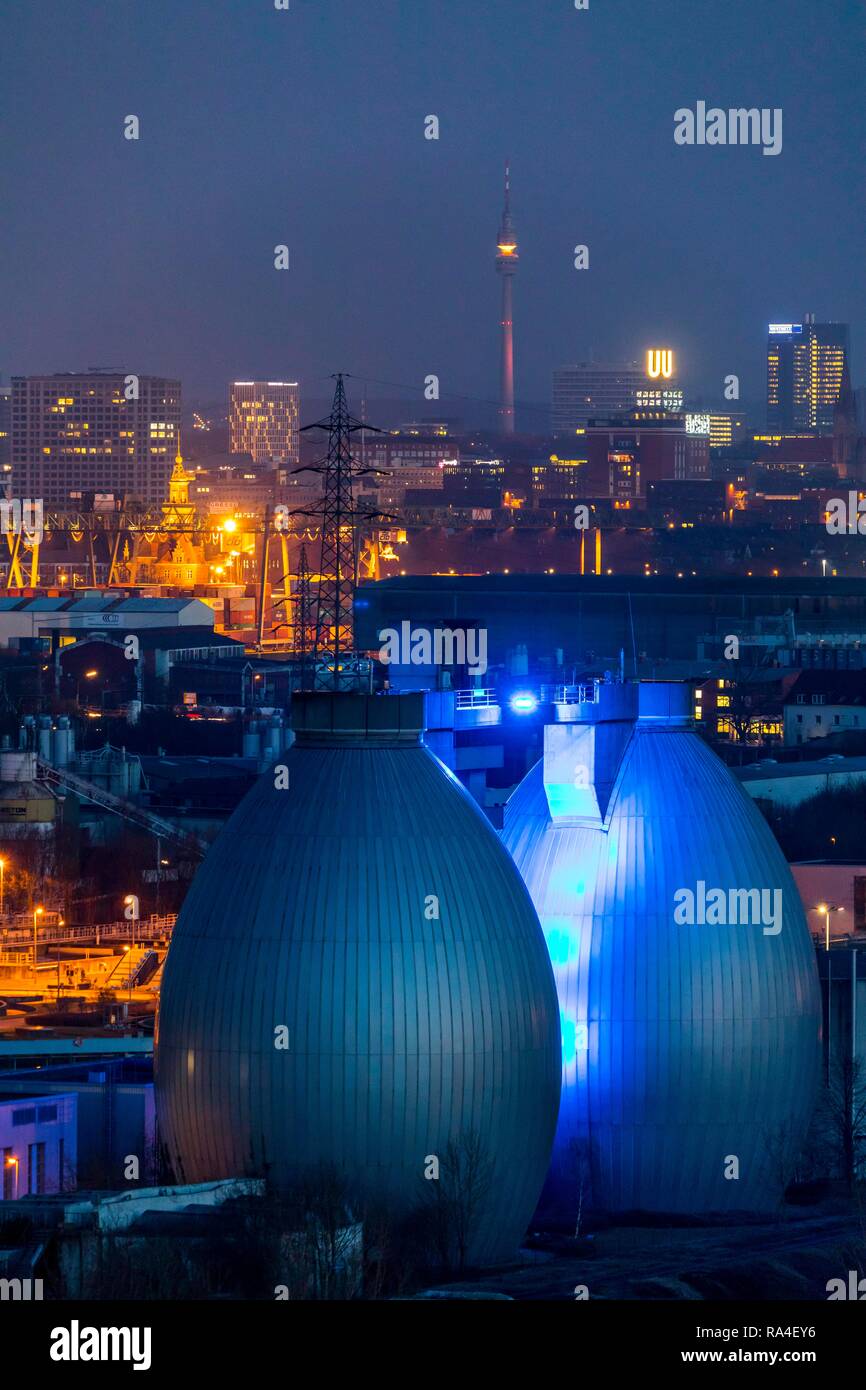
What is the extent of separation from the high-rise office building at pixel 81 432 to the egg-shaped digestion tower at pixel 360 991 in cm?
15662

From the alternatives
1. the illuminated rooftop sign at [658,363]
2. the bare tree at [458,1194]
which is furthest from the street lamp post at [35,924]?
the illuminated rooftop sign at [658,363]

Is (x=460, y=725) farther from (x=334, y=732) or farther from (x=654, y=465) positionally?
(x=654, y=465)

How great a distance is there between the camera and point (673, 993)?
26.4 meters

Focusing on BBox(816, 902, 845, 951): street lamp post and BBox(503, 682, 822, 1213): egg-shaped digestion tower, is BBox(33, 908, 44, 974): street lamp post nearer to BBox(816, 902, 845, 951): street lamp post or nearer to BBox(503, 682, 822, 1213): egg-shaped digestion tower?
BBox(816, 902, 845, 951): street lamp post

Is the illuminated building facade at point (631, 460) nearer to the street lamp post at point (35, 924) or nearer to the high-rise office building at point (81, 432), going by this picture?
the high-rise office building at point (81, 432)

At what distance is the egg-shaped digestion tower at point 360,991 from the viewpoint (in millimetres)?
23516

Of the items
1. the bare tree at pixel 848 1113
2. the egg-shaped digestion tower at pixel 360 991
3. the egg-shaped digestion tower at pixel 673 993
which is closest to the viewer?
the egg-shaped digestion tower at pixel 360 991

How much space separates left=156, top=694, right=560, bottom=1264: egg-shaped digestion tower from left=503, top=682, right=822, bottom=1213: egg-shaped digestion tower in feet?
6.91

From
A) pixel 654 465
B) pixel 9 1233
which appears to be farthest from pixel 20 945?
pixel 654 465

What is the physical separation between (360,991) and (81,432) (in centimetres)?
16077

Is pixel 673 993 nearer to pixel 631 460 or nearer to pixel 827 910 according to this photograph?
pixel 827 910

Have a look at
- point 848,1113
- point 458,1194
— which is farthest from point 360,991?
point 848,1113
